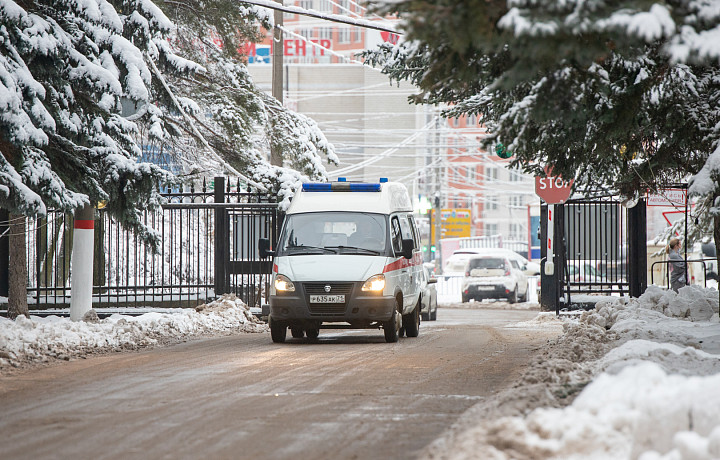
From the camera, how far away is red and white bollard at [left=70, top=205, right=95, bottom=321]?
1583 cm

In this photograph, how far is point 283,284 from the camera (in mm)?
14172

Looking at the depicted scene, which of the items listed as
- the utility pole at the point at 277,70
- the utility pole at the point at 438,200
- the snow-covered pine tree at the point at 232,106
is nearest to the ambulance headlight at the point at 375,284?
the snow-covered pine tree at the point at 232,106

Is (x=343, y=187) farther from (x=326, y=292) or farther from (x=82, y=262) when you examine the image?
(x=82, y=262)

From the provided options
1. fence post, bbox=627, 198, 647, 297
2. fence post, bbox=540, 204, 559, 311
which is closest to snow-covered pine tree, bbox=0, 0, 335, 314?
fence post, bbox=540, 204, 559, 311

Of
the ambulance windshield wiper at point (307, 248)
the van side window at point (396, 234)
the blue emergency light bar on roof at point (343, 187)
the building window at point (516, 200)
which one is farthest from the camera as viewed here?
the building window at point (516, 200)

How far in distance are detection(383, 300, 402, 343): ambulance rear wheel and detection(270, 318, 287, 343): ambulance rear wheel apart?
151 centimetres

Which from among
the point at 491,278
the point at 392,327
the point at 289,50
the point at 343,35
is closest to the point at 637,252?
the point at 392,327

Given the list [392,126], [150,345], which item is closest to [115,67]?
[150,345]

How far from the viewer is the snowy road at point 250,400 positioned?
249 inches

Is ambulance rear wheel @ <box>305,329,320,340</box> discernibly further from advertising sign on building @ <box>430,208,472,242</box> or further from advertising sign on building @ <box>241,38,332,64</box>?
advertising sign on building @ <box>430,208,472,242</box>

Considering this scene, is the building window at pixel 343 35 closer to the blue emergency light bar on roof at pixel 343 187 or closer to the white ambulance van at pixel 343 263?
the white ambulance van at pixel 343 263

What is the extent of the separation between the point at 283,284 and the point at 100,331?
8.65 feet

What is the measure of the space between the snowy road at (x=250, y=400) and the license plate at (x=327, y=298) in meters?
0.69

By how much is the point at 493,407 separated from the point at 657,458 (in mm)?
2305
